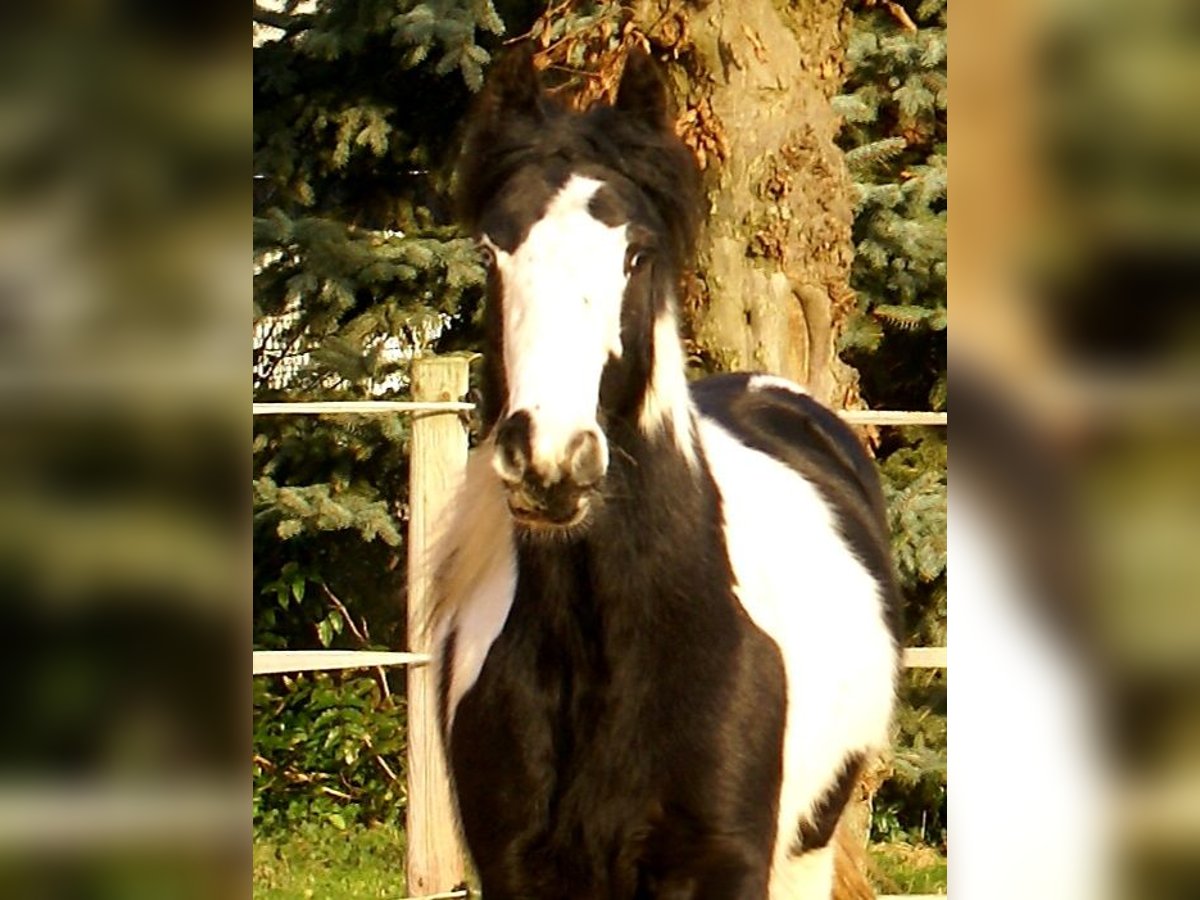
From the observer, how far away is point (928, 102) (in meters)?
6.99

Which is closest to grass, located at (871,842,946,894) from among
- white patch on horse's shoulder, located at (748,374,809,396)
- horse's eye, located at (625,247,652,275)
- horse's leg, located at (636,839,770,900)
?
white patch on horse's shoulder, located at (748,374,809,396)

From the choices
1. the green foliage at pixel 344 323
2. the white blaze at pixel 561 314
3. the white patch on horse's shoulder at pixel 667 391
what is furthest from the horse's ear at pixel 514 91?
the green foliage at pixel 344 323

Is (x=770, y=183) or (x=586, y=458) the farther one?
(x=770, y=183)

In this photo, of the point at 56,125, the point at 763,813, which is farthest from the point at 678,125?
the point at 56,125

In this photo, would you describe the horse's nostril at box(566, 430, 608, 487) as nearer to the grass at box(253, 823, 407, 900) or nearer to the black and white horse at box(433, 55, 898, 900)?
the black and white horse at box(433, 55, 898, 900)

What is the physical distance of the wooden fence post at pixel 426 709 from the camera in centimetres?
543

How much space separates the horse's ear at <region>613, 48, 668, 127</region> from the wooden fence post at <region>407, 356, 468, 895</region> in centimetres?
245

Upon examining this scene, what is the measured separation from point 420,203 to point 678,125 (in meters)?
2.15

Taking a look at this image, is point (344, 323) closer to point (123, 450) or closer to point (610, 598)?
point (610, 598)

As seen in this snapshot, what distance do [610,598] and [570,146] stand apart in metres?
0.82

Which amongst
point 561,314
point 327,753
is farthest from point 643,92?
point 327,753

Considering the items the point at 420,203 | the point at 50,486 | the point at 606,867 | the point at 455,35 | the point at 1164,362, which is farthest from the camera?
the point at 420,203

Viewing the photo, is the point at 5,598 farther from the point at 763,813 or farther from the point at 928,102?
the point at 928,102

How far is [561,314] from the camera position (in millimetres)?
2623
